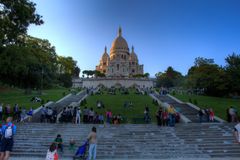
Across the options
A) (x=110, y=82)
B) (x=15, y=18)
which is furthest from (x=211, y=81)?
(x=110, y=82)

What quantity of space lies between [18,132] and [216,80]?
27.6 m

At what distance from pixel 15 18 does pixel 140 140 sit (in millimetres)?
11682

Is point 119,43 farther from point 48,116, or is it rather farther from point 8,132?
point 8,132

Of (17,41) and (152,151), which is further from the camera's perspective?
(17,41)

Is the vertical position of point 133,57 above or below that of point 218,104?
above

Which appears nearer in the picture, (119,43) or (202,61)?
(202,61)

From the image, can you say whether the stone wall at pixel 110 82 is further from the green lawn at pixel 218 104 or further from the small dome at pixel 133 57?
the green lawn at pixel 218 104

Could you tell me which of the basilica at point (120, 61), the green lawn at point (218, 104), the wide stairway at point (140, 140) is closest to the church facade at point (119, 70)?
the basilica at point (120, 61)

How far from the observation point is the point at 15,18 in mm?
17188

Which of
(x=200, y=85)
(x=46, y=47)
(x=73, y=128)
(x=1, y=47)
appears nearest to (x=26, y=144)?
(x=73, y=128)

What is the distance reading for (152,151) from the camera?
465 inches

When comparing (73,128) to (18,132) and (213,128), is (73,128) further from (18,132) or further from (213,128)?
(213,128)

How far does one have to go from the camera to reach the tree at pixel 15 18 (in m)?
16.7

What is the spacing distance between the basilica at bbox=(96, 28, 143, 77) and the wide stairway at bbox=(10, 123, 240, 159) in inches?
3320
